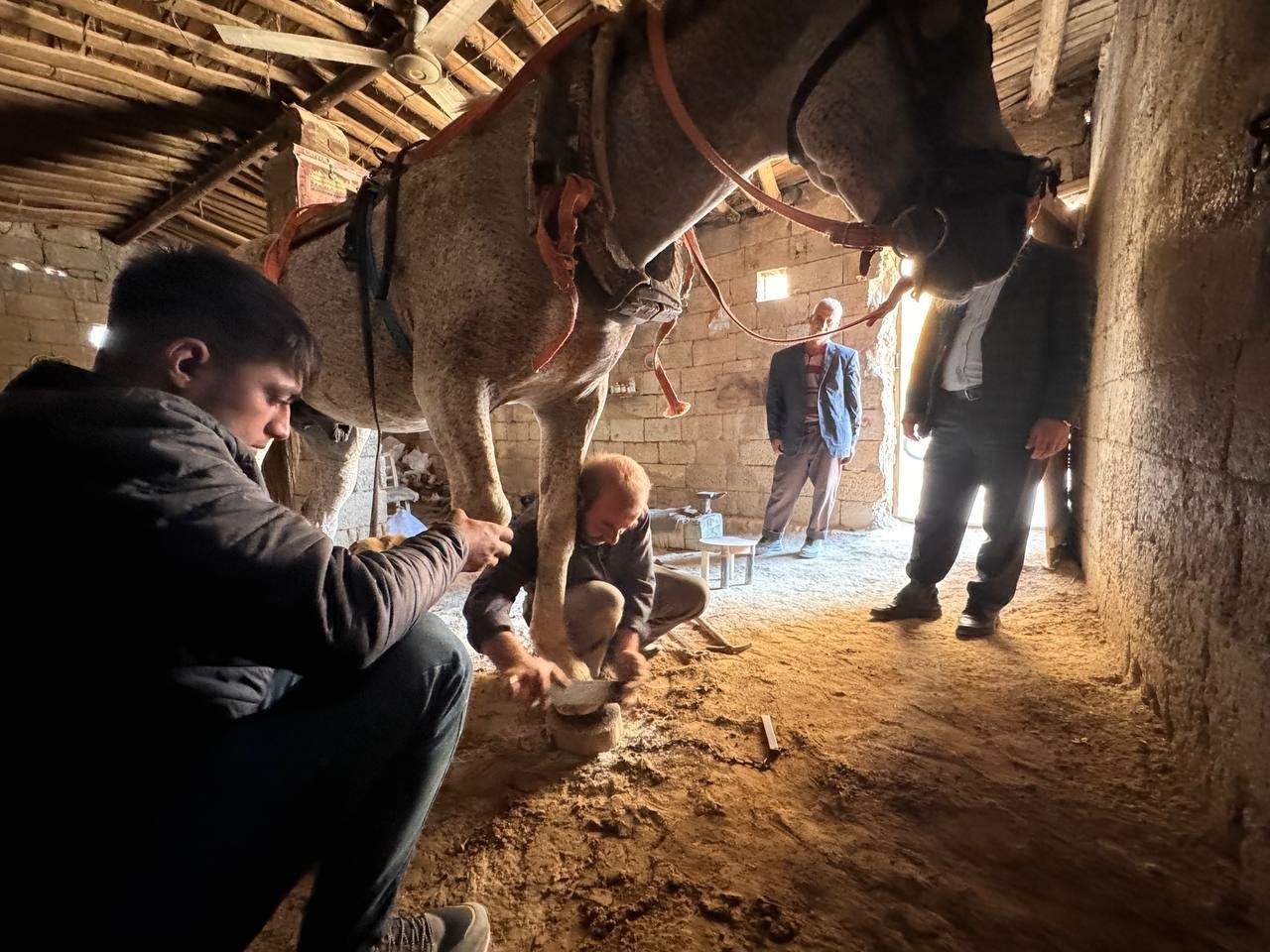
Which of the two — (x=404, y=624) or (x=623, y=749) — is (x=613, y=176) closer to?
(x=404, y=624)

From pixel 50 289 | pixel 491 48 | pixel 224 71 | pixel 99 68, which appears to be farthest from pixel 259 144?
pixel 50 289

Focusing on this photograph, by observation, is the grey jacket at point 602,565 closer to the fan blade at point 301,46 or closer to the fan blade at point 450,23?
the fan blade at point 450,23

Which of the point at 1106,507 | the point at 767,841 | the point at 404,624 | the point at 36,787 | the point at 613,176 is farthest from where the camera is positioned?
the point at 1106,507

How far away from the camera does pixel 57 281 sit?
23.8ft

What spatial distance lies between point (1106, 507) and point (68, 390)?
3.62 meters

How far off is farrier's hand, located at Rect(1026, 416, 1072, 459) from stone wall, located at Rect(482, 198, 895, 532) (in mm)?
3066

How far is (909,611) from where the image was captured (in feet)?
9.22

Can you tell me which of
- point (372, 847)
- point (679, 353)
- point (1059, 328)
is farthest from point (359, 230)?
point (679, 353)

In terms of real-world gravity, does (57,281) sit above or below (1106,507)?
above

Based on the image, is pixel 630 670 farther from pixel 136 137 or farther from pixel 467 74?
pixel 136 137

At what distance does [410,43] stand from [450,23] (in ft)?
1.03

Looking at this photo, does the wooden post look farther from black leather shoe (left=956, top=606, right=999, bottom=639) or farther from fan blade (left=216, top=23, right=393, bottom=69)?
fan blade (left=216, top=23, right=393, bottom=69)

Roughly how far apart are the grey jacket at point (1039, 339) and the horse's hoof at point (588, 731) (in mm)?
2314

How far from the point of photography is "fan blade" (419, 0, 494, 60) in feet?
8.69
